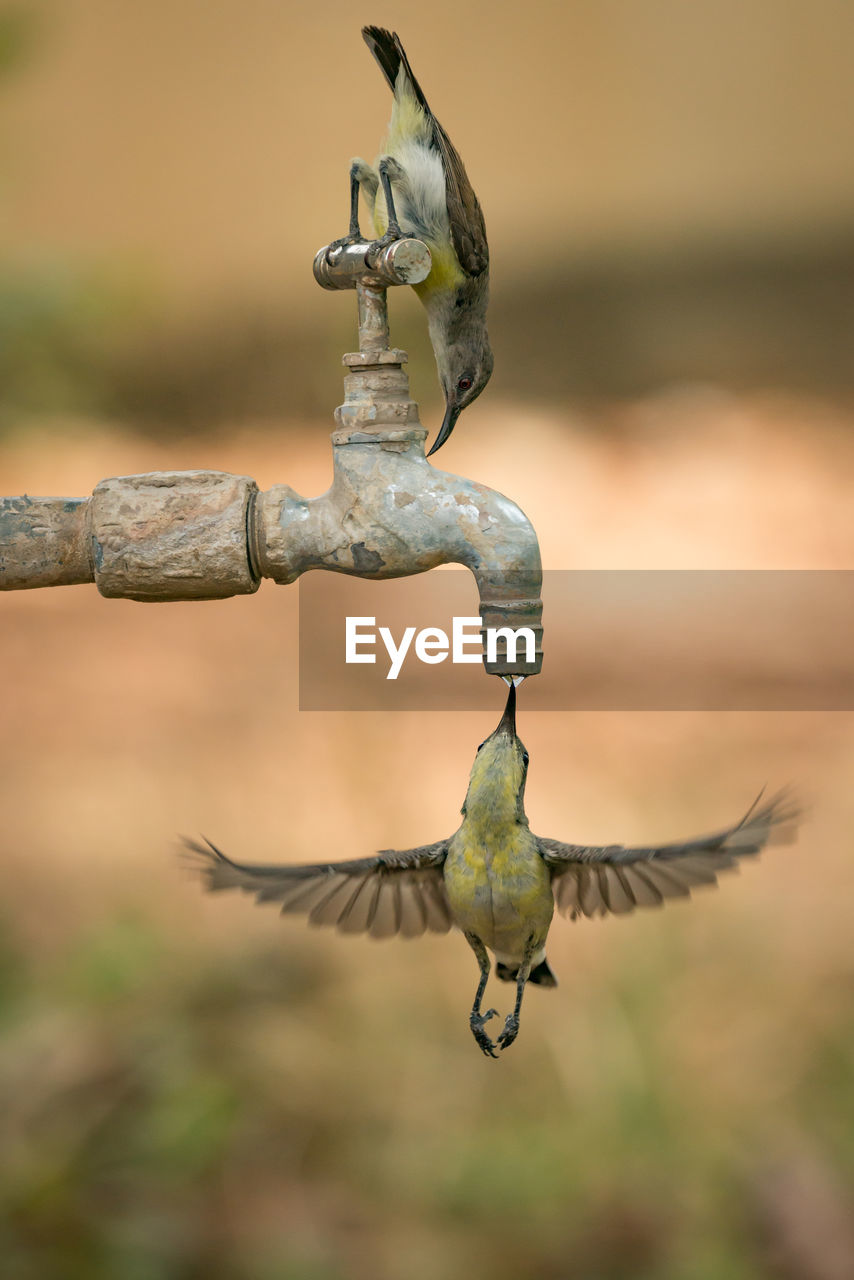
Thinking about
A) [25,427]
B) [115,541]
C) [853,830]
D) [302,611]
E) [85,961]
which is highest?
[25,427]

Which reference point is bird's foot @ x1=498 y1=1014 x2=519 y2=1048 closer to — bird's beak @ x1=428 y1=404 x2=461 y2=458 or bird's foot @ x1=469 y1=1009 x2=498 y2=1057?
bird's foot @ x1=469 y1=1009 x2=498 y2=1057

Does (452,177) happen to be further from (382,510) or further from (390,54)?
(382,510)

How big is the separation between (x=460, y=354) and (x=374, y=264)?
61 cm

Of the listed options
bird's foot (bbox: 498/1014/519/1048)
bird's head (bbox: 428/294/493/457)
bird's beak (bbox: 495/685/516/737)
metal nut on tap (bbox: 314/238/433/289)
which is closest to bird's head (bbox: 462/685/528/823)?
bird's beak (bbox: 495/685/516/737)

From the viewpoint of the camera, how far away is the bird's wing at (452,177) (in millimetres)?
1298

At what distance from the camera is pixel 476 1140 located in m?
2.08

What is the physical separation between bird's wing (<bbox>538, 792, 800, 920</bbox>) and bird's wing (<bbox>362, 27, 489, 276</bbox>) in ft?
2.50

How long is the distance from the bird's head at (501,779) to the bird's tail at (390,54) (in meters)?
0.73

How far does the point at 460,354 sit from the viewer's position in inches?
62.2

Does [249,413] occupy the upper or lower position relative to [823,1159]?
upper

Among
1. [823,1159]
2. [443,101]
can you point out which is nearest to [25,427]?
[443,101]

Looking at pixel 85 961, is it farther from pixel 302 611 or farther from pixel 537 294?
pixel 537 294

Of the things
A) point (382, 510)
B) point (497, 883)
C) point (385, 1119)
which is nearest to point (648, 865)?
point (497, 883)

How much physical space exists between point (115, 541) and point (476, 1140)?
1502mm
